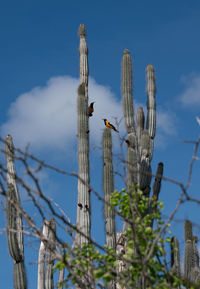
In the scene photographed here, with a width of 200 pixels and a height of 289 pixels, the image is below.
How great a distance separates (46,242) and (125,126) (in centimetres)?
588

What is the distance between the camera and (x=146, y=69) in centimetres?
1261

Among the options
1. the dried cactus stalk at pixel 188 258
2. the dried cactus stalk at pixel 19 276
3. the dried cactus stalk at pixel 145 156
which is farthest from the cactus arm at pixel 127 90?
the dried cactus stalk at pixel 19 276

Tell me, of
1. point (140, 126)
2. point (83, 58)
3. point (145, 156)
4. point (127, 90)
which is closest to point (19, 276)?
point (145, 156)

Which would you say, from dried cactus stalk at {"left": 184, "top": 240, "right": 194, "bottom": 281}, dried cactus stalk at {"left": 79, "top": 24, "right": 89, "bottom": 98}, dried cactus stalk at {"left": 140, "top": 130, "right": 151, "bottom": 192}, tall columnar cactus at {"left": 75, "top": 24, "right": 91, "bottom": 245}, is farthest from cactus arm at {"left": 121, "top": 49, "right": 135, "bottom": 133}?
dried cactus stalk at {"left": 184, "top": 240, "right": 194, "bottom": 281}

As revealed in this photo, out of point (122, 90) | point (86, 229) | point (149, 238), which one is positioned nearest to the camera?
point (149, 238)

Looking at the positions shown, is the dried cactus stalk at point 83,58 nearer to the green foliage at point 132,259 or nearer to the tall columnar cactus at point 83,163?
the tall columnar cactus at point 83,163

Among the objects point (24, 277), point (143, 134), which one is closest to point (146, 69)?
point (143, 134)

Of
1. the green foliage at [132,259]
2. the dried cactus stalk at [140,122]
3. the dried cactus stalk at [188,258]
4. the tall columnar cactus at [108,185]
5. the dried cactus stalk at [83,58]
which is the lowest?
the green foliage at [132,259]

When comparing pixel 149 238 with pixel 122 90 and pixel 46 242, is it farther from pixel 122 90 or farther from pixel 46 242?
pixel 122 90

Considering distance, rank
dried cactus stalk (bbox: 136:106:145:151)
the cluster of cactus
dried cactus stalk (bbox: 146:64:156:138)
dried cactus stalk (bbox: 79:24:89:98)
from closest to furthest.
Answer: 1. the cluster of cactus
2. dried cactus stalk (bbox: 136:106:145:151)
3. dried cactus stalk (bbox: 146:64:156:138)
4. dried cactus stalk (bbox: 79:24:89:98)

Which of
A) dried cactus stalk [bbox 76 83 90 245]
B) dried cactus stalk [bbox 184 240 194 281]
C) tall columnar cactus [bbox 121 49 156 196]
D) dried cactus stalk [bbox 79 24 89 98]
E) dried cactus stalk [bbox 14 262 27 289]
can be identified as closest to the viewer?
dried cactus stalk [bbox 14 262 27 289]

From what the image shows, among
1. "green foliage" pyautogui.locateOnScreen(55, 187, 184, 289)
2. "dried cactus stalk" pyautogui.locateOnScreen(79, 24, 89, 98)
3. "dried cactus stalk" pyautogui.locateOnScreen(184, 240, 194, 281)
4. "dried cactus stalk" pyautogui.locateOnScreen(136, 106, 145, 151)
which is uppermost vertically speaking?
"dried cactus stalk" pyautogui.locateOnScreen(79, 24, 89, 98)

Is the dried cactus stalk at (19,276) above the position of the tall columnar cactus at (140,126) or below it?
below

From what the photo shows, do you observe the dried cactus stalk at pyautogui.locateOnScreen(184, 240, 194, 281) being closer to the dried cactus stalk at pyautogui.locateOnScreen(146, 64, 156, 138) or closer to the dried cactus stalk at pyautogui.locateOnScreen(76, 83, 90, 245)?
the dried cactus stalk at pyautogui.locateOnScreen(76, 83, 90, 245)
